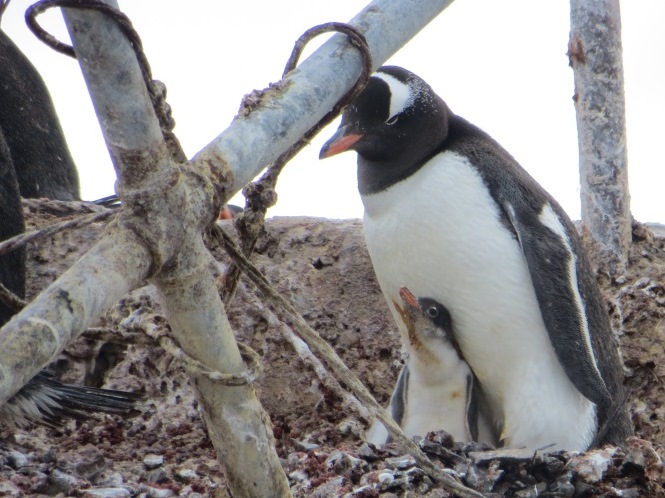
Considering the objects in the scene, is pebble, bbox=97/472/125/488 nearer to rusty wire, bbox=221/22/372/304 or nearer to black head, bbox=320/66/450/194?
rusty wire, bbox=221/22/372/304

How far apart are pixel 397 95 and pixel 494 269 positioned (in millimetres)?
442

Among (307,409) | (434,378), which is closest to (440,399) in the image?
(434,378)

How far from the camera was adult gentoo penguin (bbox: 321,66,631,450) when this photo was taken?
2.27 m

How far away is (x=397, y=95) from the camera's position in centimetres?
242

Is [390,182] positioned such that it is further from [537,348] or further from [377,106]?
[537,348]

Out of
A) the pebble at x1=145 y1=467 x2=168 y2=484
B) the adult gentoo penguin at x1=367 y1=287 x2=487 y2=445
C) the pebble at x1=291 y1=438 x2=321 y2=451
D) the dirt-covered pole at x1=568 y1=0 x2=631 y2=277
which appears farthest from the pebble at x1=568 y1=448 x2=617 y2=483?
the dirt-covered pole at x1=568 y1=0 x2=631 y2=277

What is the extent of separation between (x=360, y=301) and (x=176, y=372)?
0.54 metres

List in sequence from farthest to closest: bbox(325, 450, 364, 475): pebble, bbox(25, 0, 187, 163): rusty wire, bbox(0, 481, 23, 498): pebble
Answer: bbox(325, 450, 364, 475): pebble → bbox(0, 481, 23, 498): pebble → bbox(25, 0, 187, 163): rusty wire

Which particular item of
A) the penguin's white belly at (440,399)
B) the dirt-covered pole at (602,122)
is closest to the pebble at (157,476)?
the penguin's white belly at (440,399)

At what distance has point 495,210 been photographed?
233 centimetres

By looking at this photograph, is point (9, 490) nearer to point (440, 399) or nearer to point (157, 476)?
point (157, 476)

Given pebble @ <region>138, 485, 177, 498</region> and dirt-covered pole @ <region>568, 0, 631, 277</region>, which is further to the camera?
dirt-covered pole @ <region>568, 0, 631, 277</region>

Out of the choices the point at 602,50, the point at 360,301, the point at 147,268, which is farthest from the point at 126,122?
the point at 602,50

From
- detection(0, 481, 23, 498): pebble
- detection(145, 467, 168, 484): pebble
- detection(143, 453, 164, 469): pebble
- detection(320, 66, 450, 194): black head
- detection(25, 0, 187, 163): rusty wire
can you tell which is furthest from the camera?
detection(320, 66, 450, 194): black head
